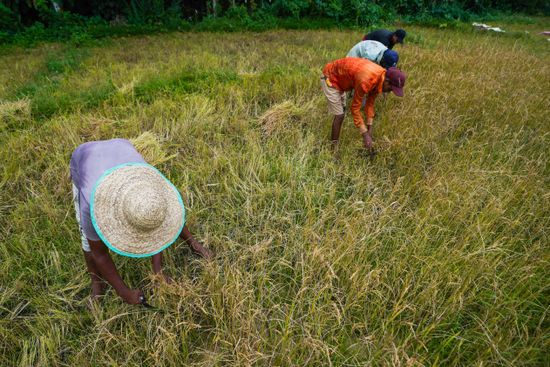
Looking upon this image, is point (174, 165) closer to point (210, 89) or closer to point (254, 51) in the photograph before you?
point (210, 89)

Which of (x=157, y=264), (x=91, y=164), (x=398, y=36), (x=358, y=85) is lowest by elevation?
(x=157, y=264)

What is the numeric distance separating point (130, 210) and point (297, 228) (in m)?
1.13

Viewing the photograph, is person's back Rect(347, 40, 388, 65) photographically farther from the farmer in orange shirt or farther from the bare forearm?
the bare forearm

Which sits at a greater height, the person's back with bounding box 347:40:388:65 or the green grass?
the person's back with bounding box 347:40:388:65

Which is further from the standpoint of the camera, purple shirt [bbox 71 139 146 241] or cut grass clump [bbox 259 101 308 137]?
cut grass clump [bbox 259 101 308 137]

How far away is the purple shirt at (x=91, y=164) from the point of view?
1.54 metres

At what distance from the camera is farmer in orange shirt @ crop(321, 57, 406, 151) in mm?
2662

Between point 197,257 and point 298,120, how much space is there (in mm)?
2109

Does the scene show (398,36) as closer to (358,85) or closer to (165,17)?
(358,85)

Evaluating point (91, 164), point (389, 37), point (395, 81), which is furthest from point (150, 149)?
point (389, 37)

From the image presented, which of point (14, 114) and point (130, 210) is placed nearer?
point (130, 210)

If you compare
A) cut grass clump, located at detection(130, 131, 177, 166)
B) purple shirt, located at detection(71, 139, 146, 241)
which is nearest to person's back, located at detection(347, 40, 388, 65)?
cut grass clump, located at detection(130, 131, 177, 166)

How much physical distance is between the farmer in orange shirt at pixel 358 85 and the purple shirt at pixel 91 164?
1.92 metres

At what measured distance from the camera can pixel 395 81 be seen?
2.59m
